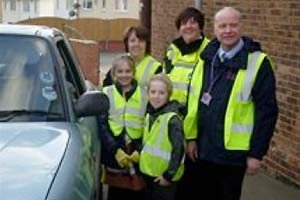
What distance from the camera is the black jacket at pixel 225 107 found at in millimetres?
4828

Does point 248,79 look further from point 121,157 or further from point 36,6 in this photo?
point 36,6

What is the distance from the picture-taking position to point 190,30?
5.80 meters

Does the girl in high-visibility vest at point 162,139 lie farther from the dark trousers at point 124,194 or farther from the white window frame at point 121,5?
the white window frame at point 121,5

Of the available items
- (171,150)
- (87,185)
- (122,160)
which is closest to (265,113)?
(171,150)

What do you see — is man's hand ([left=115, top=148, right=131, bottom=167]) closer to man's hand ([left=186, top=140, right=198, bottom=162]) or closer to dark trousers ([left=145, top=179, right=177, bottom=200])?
dark trousers ([left=145, top=179, right=177, bottom=200])

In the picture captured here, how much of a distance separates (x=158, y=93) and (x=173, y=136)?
1.07ft

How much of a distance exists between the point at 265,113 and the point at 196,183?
93 cm

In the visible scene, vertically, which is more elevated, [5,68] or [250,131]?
[5,68]

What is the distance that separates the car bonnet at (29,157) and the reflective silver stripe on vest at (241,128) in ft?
4.13

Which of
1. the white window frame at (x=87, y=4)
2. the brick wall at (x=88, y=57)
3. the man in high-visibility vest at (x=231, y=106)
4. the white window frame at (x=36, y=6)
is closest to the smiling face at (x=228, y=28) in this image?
the man in high-visibility vest at (x=231, y=106)

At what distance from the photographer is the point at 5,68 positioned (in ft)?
15.5

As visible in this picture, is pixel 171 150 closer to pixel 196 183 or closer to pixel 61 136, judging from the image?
pixel 196 183

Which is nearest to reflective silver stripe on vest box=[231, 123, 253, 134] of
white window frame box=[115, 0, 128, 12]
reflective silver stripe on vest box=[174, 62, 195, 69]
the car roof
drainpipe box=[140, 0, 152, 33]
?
reflective silver stripe on vest box=[174, 62, 195, 69]

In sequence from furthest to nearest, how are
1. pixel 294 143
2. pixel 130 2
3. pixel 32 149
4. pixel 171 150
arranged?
1. pixel 130 2
2. pixel 294 143
3. pixel 171 150
4. pixel 32 149
